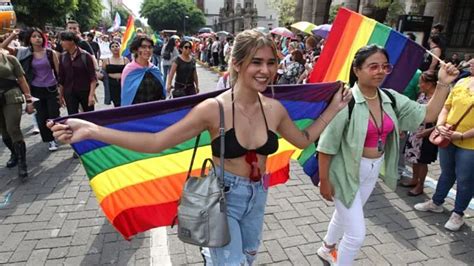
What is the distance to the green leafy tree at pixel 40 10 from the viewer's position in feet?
112

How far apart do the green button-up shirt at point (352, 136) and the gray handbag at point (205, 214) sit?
1.10 m

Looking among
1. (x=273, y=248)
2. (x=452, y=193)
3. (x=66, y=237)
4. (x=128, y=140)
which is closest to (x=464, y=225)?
(x=452, y=193)

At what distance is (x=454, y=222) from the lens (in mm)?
4051

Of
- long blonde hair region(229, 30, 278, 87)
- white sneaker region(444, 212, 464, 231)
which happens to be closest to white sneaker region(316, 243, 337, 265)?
white sneaker region(444, 212, 464, 231)

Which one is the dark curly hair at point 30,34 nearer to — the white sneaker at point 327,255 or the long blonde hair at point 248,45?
the long blonde hair at point 248,45

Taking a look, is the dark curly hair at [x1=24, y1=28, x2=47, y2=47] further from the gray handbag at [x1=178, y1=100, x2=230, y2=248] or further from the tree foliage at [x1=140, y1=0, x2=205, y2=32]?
the tree foliage at [x1=140, y1=0, x2=205, y2=32]

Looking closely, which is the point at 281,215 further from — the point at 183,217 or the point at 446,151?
the point at 183,217

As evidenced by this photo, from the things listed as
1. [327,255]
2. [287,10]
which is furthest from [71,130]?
[287,10]

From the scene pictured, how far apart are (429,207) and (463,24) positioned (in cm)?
1885

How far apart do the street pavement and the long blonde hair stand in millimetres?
2158

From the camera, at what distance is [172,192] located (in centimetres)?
295

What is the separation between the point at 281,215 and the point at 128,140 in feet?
9.21

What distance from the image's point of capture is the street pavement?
3.49 m

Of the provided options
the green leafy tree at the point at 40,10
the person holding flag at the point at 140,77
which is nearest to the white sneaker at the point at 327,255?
the person holding flag at the point at 140,77
